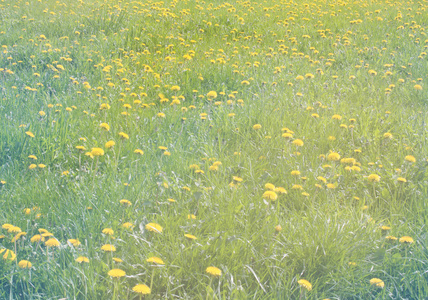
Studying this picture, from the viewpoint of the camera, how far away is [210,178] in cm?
241

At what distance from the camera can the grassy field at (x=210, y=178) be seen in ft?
5.42

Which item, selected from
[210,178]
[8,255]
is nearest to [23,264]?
[8,255]

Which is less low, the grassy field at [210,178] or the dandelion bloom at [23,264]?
the dandelion bloom at [23,264]

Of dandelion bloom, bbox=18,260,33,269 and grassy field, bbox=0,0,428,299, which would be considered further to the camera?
grassy field, bbox=0,0,428,299

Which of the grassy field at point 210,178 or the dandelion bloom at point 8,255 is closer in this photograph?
the dandelion bloom at point 8,255

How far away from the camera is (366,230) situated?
1.95 meters

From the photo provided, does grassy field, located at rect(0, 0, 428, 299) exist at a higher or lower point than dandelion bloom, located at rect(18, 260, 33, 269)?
lower

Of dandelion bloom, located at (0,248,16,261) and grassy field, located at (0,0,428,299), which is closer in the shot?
dandelion bloom, located at (0,248,16,261)

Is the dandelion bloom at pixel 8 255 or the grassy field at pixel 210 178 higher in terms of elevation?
the dandelion bloom at pixel 8 255

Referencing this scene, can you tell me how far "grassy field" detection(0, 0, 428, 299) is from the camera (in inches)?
65.1

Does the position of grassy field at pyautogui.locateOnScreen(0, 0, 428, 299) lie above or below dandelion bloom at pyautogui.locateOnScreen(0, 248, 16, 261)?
below

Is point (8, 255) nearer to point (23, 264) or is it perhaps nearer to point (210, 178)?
point (23, 264)

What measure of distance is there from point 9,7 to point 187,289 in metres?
7.83

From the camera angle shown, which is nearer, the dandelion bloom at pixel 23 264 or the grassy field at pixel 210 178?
the dandelion bloom at pixel 23 264
